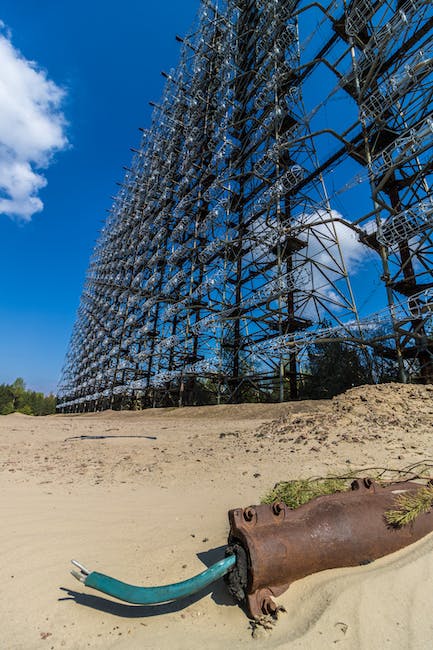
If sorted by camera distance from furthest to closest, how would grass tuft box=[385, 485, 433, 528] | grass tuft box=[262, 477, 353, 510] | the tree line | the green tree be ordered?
the tree line
the green tree
grass tuft box=[262, 477, 353, 510]
grass tuft box=[385, 485, 433, 528]

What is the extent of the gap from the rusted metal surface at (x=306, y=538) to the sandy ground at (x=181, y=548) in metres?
0.06

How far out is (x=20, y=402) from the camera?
5881cm

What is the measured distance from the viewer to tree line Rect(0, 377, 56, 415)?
184ft

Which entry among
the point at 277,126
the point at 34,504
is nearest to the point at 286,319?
the point at 277,126

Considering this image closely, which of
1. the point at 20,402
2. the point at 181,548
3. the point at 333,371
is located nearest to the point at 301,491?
the point at 181,548

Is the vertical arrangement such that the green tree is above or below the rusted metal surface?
above

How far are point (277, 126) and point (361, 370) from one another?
42.6ft

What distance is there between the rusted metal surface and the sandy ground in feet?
0.19

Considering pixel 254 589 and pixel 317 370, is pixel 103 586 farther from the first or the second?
pixel 317 370

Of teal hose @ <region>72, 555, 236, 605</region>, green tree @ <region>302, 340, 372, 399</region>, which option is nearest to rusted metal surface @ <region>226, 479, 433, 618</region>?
teal hose @ <region>72, 555, 236, 605</region>

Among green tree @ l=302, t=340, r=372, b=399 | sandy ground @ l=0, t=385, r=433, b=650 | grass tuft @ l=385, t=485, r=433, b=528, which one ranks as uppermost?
green tree @ l=302, t=340, r=372, b=399

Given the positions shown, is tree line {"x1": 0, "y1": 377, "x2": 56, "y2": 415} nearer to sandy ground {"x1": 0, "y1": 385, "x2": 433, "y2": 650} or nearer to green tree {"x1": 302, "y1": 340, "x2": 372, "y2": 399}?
green tree {"x1": 302, "y1": 340, "x2": 372, "y2": 399}

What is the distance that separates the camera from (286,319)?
13844mm

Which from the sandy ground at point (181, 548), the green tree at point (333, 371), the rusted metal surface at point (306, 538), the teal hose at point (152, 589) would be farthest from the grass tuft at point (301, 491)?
the green tree at point (333, 371)
